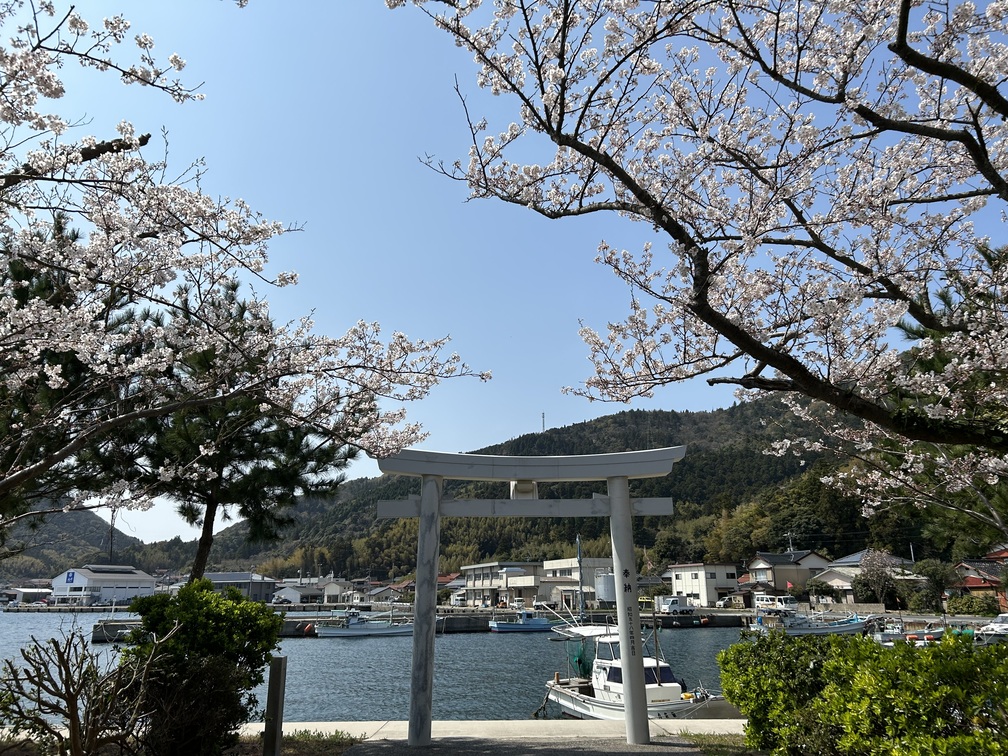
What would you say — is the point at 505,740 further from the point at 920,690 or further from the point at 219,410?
the point at 219,410

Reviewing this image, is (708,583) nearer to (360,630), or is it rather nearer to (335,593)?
(360,630)

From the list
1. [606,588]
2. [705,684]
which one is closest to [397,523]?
[705,684]

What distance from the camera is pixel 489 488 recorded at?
6762 centimetres

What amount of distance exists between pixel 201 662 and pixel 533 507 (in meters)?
3.84

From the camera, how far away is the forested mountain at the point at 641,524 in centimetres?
5625

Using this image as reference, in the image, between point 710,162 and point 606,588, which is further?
point 606,588

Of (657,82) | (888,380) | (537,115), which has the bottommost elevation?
(888,380)

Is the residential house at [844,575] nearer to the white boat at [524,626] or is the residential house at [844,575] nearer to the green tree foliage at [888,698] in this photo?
the white boat at [524,626]

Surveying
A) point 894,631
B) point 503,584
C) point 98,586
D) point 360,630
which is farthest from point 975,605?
point 98,586

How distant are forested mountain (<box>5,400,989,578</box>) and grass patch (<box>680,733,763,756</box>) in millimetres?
33865

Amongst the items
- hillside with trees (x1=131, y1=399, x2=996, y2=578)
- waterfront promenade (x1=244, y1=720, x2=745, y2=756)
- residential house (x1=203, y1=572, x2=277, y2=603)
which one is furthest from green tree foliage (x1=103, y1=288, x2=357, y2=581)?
residential house (x1=203, y1=572, x2=277, y2=603)

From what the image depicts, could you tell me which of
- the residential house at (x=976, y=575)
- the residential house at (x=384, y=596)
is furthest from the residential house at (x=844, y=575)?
the residential house at (x=384, y=596)

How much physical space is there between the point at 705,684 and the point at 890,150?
18.5m

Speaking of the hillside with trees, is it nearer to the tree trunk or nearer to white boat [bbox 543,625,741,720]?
white boat [bbox 543,625,741,720]
